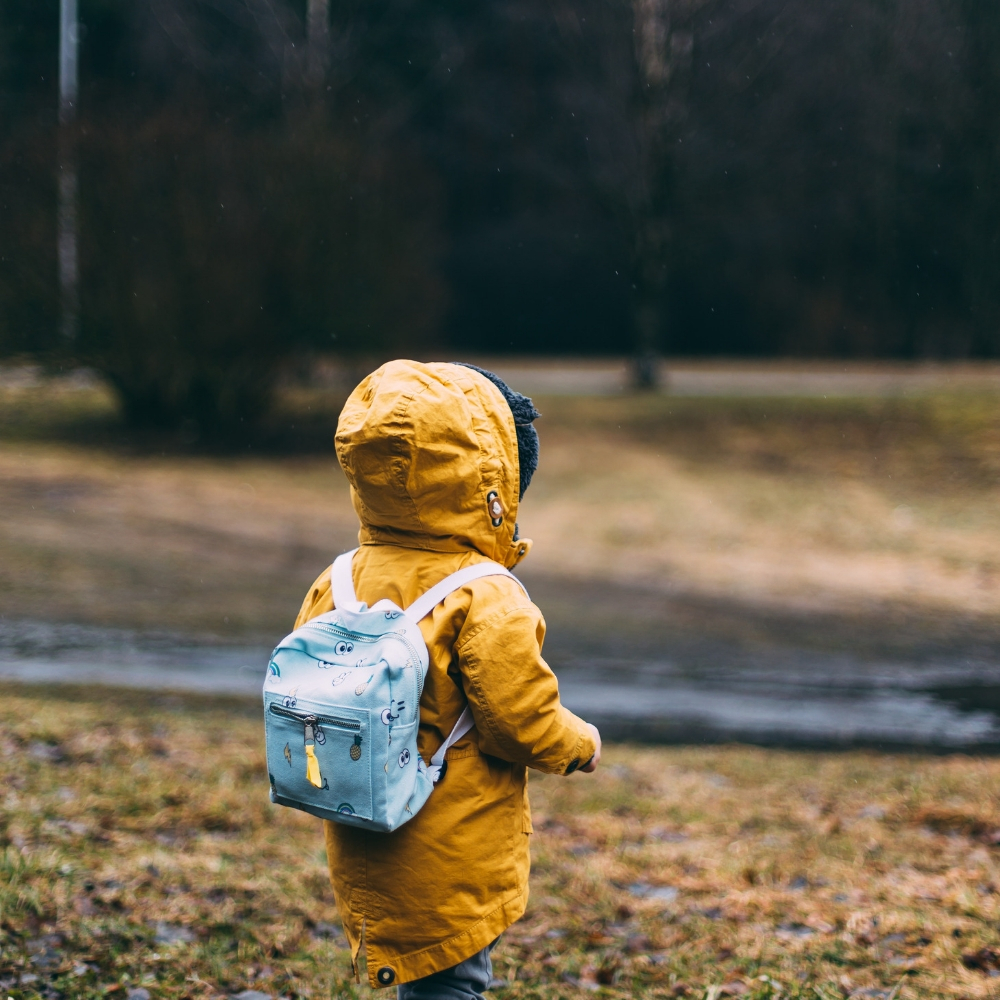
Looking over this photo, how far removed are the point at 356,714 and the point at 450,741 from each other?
0.85ft

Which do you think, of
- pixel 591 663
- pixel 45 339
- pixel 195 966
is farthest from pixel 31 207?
pixel 195 966

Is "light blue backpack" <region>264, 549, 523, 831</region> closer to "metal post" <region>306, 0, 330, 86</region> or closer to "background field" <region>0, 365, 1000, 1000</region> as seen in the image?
"background field" <region>0, 365, 1000, 1000</region>

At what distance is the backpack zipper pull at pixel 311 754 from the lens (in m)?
2.24

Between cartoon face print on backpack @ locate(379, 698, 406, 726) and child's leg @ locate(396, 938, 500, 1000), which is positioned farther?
child's leg @ locate(396, 938, 500, 1000)

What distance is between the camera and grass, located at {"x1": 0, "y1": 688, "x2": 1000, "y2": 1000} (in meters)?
3.32

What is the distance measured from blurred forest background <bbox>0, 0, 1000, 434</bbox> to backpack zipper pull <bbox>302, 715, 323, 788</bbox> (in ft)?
46.5

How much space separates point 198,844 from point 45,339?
1276 centimetres

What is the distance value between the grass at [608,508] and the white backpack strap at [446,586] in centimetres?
675

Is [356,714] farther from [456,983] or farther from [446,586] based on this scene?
[456,983]

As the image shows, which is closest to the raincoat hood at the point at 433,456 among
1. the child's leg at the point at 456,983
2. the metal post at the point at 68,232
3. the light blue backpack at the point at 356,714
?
the light blue backpack at the point at 356,714

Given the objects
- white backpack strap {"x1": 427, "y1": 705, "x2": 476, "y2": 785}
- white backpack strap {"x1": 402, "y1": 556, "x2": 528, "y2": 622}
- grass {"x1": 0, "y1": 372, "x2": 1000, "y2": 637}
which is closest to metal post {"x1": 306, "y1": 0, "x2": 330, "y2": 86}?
grass {"x1": 0, "y1": 372, "x2": 1000, "y2": 637}

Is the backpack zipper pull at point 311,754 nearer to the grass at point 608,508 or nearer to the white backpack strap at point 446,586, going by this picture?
the white backpack strap at point 446,586

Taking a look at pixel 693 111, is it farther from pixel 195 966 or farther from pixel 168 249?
pixel 195 966

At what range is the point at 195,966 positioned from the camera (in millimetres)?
3299
